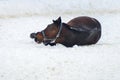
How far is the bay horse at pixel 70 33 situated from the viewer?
10953mm

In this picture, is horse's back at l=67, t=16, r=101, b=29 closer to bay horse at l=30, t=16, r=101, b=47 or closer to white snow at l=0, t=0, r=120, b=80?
bay horse at l=30, t=16, r=101, b=47

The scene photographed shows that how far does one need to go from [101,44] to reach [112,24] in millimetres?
4625

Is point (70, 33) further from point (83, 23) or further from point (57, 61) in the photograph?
point (57, 61)

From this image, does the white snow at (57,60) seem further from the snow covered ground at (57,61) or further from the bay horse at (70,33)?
the bay horse at (70,33)

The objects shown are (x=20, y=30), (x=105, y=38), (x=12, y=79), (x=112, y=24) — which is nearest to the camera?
(x=12, y=79)

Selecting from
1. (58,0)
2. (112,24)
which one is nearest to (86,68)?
(112,24)

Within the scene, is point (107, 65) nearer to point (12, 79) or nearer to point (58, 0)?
point (12, 79)

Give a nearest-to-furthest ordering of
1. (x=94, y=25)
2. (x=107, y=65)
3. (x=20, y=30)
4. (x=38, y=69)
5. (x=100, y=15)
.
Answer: (x=38, y=69)
(x=107, y=65)
(x=94, y=25)
(x=20, y=30)
(x=100, y=15)

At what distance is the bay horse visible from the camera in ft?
35.9

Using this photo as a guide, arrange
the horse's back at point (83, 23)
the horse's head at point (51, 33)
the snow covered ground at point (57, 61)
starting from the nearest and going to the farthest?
the snow covered ground at point (57, 61)
the horse's head at point (51, 33)
the horse's back at point (83, 23)

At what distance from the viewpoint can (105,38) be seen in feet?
43.9

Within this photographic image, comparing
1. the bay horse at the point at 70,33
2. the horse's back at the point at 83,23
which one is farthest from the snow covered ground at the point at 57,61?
the horse's back at the point at 83,23

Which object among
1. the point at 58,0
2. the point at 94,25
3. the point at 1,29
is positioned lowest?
the point at 58,0

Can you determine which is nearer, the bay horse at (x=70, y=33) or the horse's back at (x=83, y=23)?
the bay horse at (x=70, y=33)
